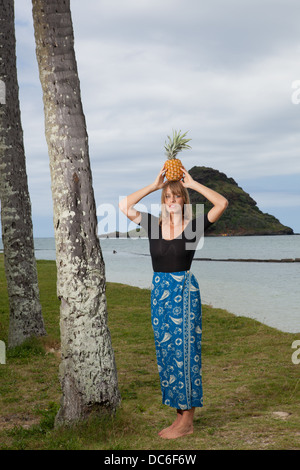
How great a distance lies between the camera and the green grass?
525 cm

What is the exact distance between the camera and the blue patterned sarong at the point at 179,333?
16.8 feet

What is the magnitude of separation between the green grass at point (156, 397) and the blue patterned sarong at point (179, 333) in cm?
57

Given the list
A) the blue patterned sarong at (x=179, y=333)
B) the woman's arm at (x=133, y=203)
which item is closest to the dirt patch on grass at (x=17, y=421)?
the blue patterned sarong at (x=179, y=333)

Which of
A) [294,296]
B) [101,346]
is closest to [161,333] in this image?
[101,346]

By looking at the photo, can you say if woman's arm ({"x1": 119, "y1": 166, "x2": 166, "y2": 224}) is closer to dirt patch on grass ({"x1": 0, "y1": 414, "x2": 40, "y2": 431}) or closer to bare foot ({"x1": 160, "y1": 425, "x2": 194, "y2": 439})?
bare foot ({"x1": 160, "y1": 425, "x2": 194, "y2": 439})

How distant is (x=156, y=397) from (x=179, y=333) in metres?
2.58

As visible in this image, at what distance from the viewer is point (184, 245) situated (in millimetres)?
5184

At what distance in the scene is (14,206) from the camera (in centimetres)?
966

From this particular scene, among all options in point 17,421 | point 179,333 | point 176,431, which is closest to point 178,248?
A: point 179,333

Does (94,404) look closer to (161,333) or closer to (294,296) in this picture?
(161,333)

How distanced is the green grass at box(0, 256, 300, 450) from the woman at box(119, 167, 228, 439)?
56cm

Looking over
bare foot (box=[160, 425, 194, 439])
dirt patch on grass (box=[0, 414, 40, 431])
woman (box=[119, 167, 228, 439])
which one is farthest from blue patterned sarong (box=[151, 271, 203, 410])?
dirt patch on grass (box=[0, 414, 40, 431])

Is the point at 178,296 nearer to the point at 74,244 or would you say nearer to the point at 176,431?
the point at 74,244

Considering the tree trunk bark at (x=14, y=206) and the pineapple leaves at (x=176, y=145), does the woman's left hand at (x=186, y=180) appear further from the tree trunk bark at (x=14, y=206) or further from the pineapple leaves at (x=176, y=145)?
the tree trunk bark at (x=14, y=206)
